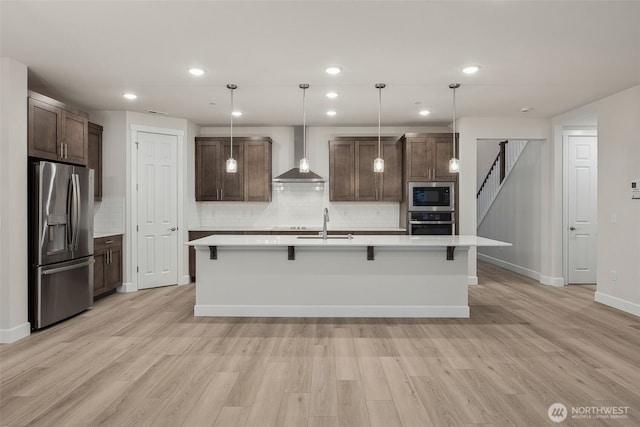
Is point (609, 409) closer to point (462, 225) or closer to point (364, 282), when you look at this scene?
point (364, 282)

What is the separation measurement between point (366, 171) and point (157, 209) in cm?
355

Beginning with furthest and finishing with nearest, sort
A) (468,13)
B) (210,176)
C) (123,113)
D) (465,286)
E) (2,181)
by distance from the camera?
(210,176)
(123,113)
(465,286)
(2,181)
(468,13)

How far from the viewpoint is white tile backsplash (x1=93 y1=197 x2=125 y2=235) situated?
18.3 feet

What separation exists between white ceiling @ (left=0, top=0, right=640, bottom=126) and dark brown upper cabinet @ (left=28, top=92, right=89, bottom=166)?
1.17 ft

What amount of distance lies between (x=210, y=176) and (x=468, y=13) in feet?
16.1

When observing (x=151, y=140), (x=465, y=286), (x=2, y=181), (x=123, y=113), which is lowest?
(x=465, y=286)

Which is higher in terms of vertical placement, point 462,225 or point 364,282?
point 462,225

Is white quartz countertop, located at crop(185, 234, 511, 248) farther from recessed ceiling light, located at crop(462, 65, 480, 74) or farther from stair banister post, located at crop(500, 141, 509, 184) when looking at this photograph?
stair banister post, located at crop(500, 141, 509, 184)

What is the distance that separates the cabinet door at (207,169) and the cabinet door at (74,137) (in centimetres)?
197

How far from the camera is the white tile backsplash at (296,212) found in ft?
22.2

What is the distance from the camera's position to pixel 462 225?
601 cm

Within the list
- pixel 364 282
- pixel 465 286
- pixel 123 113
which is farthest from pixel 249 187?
pixel 465 286

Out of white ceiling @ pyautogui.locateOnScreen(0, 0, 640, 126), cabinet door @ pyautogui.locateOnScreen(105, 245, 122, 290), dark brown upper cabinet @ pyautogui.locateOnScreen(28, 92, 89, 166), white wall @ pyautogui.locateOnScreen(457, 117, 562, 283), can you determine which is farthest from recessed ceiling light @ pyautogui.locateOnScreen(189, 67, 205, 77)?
white wall @ pyautogui.locateOnScreen(457, 117, 562, 283)

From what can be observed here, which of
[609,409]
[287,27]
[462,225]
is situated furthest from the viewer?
[462,225]
